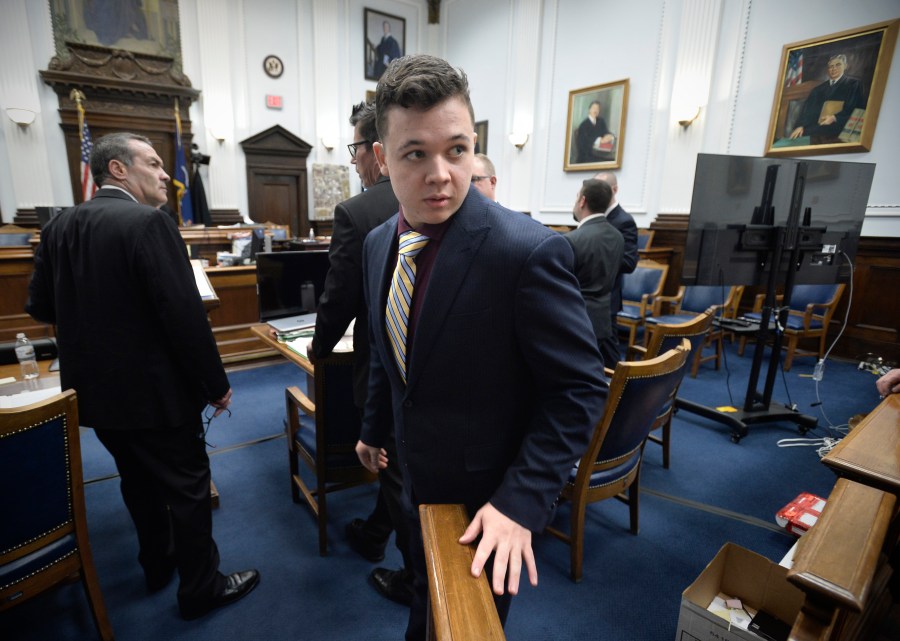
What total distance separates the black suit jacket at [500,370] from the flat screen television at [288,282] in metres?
1.84

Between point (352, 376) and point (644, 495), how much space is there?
1757mm

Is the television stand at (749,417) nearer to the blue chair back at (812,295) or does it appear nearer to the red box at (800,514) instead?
the red box at (800,514)

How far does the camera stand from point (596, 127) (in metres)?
6.92

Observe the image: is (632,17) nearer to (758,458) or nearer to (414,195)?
(758,458)

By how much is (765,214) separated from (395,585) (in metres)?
2.96

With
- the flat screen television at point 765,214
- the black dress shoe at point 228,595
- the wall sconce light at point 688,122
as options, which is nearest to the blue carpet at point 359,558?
the black dress shoe at point 228,595

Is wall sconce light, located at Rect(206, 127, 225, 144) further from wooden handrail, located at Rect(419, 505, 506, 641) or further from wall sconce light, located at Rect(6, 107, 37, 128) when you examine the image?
wooden handrail, located at Rect(419, 505, 506, 641)

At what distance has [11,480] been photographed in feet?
3.76

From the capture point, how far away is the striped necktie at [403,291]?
2.95 ft

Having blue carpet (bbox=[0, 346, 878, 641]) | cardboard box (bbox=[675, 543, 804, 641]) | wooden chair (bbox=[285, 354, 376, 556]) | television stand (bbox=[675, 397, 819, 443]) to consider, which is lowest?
blue carpet (bbox=[0, 346, 878, 641])

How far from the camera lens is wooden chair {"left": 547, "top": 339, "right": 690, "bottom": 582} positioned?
1.63 m

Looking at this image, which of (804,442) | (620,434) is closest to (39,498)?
(620,434)

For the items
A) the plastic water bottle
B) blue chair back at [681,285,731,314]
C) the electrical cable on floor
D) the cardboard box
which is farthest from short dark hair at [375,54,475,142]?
blue chair back at [681,285,731,314]

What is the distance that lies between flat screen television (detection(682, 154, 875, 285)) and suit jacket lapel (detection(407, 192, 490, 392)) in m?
2.38
